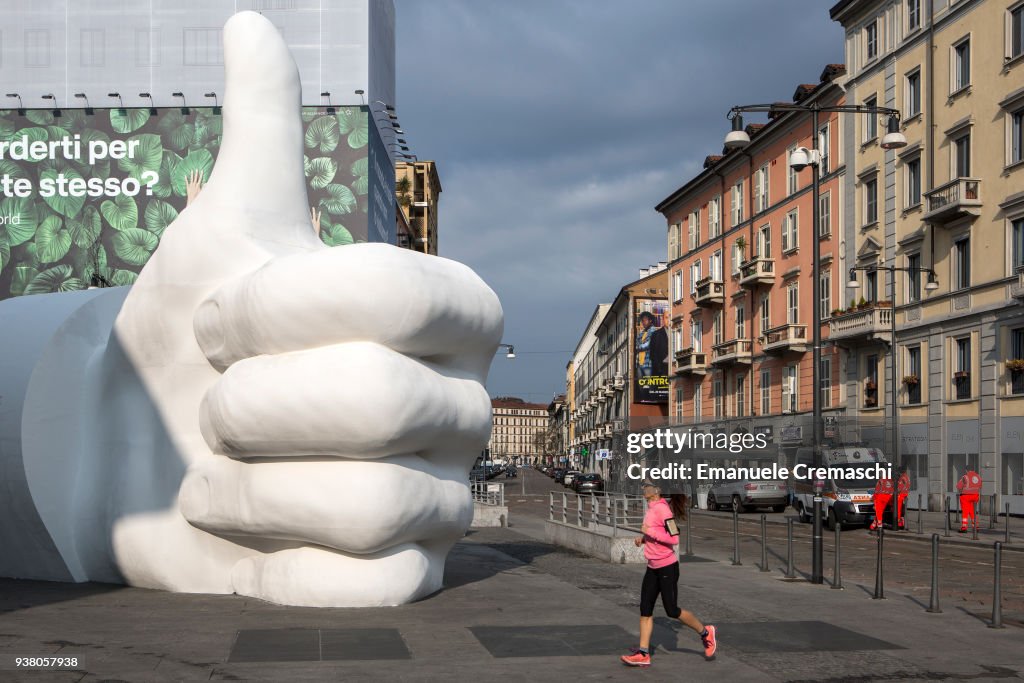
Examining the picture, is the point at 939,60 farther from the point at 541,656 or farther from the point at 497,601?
the point at 541,656

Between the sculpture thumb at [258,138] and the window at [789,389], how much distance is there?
40830 mm

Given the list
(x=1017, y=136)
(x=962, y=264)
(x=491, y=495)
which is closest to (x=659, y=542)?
(x=491, y=495)

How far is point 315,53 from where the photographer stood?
174 ft

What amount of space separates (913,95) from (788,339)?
42.1ft

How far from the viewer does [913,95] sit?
4466 centimetres

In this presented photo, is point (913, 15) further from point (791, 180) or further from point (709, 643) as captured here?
point (709, 643)

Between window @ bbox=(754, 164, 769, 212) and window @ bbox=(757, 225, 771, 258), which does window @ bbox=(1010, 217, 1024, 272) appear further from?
window @ bbox=(754, 164, 769, 212)

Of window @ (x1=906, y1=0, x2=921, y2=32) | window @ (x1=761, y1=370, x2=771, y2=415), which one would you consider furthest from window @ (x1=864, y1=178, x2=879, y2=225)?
window @ (x1=761, y1=370, x2=771, y2=415)

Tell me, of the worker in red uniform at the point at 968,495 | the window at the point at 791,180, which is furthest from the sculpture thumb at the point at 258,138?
the window at the point at 791,180

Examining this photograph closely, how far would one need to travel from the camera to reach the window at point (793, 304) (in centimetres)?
5397

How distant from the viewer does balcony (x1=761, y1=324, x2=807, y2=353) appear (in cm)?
5269

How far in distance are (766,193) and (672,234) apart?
1675 cm

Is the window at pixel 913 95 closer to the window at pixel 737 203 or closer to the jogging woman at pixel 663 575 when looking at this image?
the window at pixel 737 203

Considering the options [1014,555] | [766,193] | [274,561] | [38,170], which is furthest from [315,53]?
[274,561]
